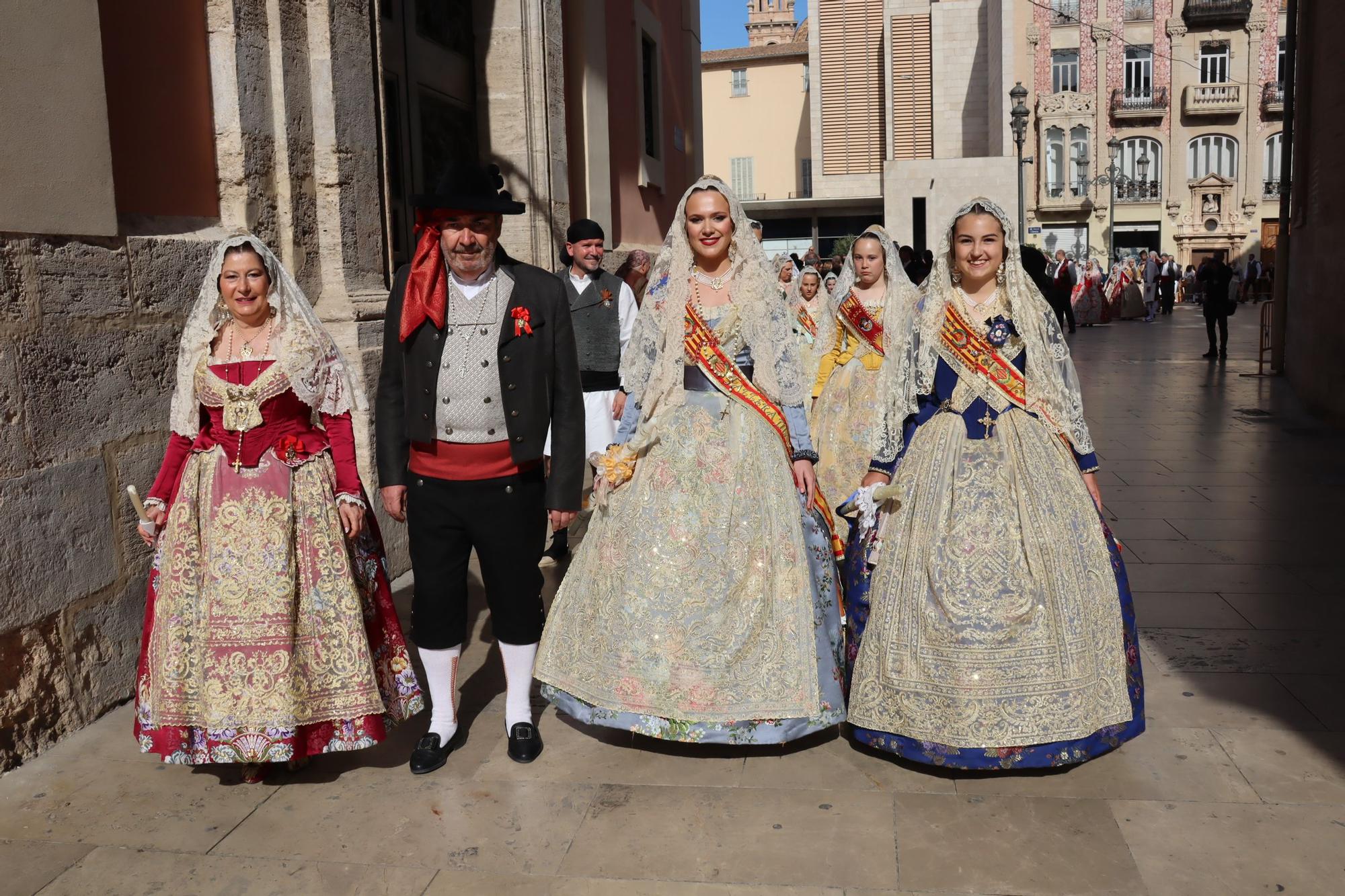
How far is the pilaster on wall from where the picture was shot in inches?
343

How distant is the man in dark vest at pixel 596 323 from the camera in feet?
22.8

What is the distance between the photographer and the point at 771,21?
209 ft

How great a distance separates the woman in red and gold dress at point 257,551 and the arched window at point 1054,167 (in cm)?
4330

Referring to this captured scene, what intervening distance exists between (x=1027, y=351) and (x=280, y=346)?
2.48 m

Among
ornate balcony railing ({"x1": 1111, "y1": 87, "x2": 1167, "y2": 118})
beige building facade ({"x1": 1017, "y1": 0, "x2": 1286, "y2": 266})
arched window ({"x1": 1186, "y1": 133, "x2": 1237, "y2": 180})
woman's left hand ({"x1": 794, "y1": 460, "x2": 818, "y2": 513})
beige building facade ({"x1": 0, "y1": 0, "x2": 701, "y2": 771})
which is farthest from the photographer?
arched window ({"x1": 1186, "y1": 133, "x2": 1237, "y2": 180})

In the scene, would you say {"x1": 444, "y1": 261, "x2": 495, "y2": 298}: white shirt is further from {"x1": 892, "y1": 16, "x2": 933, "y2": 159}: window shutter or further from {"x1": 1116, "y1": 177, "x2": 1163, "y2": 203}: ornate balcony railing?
{"x1": 1116, "y1": 177, "x2": 1163, "y2": 203}: ornate balcony railing

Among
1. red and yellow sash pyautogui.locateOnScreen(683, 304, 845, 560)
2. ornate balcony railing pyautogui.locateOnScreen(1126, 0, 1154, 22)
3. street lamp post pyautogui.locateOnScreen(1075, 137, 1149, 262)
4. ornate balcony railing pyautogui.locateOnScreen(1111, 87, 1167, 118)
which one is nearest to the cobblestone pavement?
red and yellow sash pyautogui.locateOnScreen(683, 304, 845, 560)

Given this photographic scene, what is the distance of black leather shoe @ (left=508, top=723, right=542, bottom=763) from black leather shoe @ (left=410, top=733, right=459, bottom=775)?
214 mm

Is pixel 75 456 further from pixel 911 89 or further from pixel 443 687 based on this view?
pixel 911 89

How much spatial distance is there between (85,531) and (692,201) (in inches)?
97.8

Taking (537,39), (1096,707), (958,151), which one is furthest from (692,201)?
(958,151)

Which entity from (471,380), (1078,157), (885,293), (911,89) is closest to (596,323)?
(885,293)

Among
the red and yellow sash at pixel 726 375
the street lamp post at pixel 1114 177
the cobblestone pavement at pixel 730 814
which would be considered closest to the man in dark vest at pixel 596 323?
the cobblestone pavement at pixel 730 814

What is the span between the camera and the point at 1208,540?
684 cm
